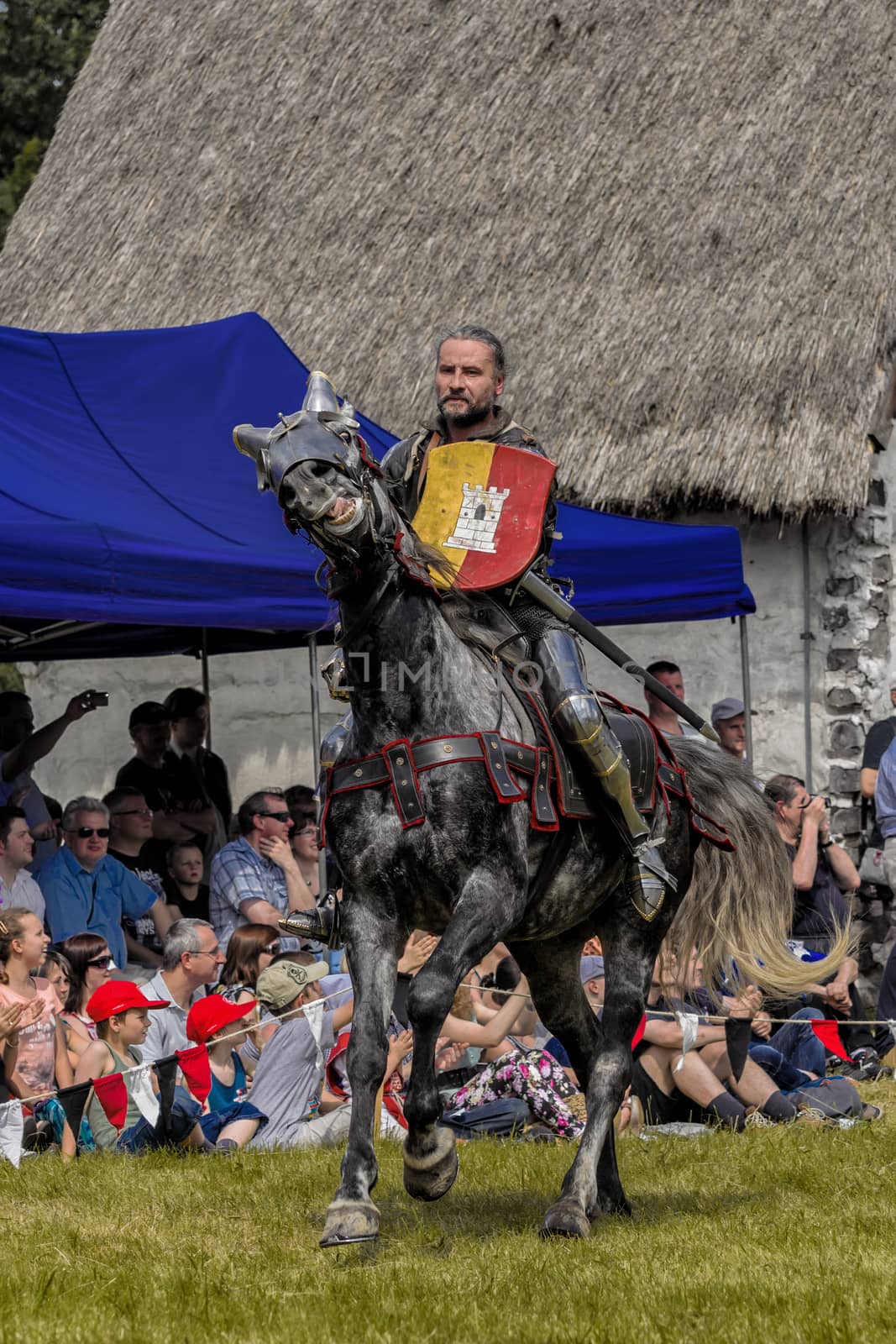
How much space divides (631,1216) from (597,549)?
15.6 ft

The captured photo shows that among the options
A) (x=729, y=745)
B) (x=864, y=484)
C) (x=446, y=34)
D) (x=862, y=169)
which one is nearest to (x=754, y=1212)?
(x=729, y=745)

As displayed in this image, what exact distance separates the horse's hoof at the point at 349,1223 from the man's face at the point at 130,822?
209 inches

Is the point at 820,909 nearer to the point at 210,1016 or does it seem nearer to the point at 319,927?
the point at 210,1016

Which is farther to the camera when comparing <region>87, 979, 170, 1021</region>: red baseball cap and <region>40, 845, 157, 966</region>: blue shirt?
<region>40, 845, 157, 966</region>: blue shirt

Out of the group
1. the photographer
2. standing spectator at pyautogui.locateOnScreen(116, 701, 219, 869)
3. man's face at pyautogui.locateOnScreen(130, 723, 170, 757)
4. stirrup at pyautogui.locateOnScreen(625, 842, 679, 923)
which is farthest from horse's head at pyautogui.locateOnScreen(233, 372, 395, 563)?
man's face at pyautogui.locateOnScreen(130, 723, 170, 757)

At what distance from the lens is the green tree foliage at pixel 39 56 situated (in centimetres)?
2809

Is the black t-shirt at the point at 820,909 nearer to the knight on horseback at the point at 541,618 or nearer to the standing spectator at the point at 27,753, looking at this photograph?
the standing spectator at the point at 27,753

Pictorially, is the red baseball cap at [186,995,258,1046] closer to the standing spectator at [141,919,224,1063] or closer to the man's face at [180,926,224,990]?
the standing spectator at [141,919,224,1063]

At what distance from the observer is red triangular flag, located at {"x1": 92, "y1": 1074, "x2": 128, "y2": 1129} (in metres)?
7.11

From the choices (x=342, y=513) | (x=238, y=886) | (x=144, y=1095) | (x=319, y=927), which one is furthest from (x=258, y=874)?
(x=342, y=513)

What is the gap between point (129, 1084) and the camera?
23.8 ft

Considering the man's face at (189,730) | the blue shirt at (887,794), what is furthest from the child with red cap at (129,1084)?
the blue shirt at (887,794)

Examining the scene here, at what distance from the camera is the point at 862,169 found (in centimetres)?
1337

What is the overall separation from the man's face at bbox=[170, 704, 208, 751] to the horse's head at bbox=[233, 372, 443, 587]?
6774mm
